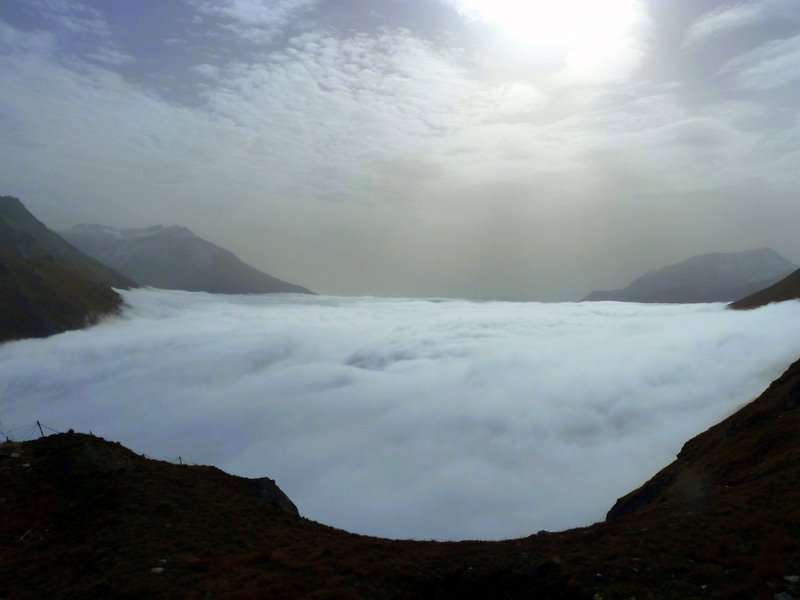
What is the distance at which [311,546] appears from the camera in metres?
30.1

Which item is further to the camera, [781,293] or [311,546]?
[781,293]

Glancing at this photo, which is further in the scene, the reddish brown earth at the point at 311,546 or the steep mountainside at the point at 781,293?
the steep mountainside at the point at 781,293

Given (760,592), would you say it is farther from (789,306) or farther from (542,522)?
(789,306)

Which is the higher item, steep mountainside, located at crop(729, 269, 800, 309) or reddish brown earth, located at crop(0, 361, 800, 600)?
steep mountainside, located at crop(729, 269, 800, 309)

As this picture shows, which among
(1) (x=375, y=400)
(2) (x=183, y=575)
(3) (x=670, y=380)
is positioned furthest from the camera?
(1) (x=375, y=400)

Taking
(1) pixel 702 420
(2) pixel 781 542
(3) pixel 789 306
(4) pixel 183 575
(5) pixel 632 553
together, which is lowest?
(4) pixel 183 575

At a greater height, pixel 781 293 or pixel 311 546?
pixel 781 293

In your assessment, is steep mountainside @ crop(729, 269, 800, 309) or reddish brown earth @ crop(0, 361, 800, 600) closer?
reddish brown earth @ crop(0, 361, 800, 600)

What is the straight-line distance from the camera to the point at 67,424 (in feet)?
546

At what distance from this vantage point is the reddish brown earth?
21328 millimetres

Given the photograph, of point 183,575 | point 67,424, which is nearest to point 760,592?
point 183,575

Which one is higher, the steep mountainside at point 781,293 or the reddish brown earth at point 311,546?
the steep mountainside at point 781,293

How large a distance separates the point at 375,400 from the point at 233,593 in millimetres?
177263

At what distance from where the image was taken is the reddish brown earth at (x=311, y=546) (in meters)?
21.3
